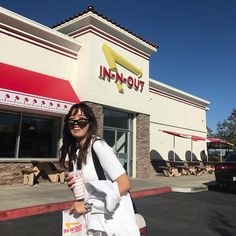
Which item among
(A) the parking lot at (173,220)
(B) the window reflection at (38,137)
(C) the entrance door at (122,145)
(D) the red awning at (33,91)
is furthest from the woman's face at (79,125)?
(C) the entrance door at (122,145)

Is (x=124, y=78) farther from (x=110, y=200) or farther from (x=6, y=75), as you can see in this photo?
(x=110, y=200)

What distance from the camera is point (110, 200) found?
2.22 meters

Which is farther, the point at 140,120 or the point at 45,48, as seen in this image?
the point at 140,120

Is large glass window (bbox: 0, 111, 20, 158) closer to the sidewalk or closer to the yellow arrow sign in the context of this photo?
the sidewalk

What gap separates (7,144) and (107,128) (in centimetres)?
520

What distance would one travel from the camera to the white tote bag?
234cm

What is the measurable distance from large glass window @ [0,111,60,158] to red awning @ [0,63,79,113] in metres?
1.39

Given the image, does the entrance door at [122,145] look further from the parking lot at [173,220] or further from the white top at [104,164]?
the white top at [104,164]

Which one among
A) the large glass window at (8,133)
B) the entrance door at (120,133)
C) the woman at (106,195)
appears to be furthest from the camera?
the entrance door at (120,133)

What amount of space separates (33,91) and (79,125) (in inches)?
370

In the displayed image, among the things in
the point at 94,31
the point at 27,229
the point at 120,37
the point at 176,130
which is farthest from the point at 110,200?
the point at 176,130

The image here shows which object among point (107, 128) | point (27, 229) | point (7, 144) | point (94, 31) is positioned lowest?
point (27, 229)

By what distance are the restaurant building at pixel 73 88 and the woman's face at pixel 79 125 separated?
8327 mm

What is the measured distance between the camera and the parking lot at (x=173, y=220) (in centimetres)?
644
